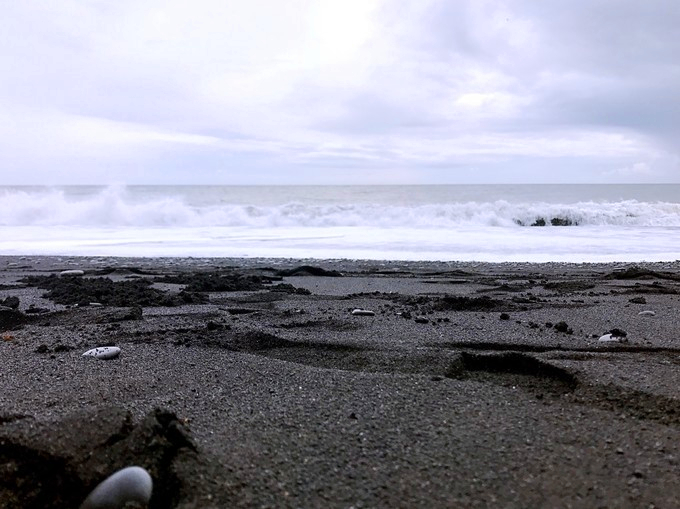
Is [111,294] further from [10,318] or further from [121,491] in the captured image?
[121,491]

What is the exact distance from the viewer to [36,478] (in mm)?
1812

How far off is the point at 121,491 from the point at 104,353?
5.75 ft

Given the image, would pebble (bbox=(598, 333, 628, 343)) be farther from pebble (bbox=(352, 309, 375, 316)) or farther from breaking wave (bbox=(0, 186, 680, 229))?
breaking wave (bbox=(0, 186, 680, 229))

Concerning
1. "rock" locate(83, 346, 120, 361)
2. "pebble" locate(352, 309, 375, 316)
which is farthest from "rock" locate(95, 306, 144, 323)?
"pebble" locate(352, 309, 375, 316)

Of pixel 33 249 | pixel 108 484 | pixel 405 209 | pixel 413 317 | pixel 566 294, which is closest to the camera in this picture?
pixel 108 484

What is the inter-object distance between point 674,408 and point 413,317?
233 centimetres

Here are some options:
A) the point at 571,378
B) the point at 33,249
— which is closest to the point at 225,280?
the point at 571,378

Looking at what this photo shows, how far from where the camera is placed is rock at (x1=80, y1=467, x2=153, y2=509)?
1.63 metres

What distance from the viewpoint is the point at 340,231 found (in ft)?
53.1

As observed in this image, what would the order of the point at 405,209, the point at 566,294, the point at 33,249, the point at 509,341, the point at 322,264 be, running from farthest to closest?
the point at 405,209 → the point at 33,249 → the point at 322,264 → the point at 566,294 → the point at 509,341

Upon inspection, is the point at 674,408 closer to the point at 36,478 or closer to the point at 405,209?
the point at 36,478

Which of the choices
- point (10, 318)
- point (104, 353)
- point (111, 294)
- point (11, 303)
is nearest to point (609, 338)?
point (104, 353)

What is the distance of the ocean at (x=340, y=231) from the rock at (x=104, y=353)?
7.60m

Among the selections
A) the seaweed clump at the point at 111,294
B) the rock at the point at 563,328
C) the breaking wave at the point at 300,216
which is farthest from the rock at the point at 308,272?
the breaking wave at the point at 300,216
